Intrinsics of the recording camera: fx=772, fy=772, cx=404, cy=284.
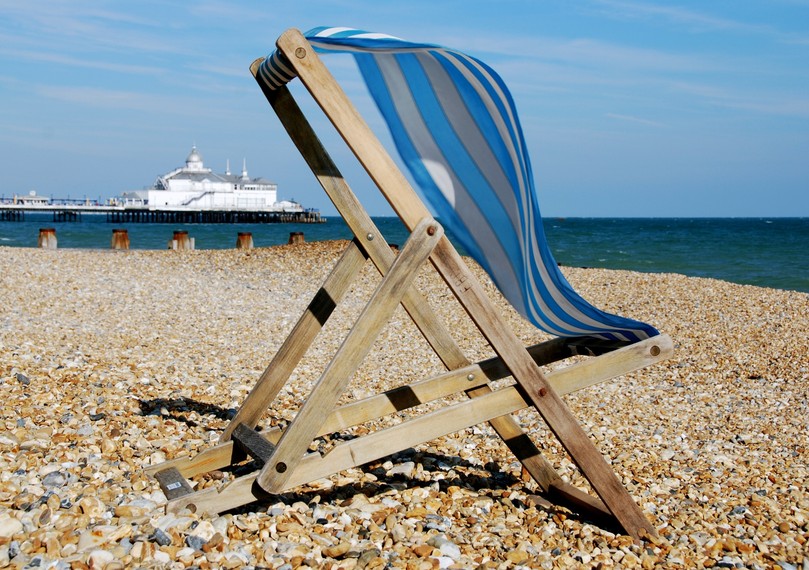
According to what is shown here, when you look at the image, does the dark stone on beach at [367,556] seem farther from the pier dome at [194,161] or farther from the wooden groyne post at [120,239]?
the pier dome at [194,161]

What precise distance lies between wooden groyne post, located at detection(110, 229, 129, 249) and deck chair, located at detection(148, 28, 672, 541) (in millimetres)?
19934

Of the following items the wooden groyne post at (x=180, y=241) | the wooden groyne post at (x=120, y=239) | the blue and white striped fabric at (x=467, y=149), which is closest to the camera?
the blue and white striped fabric at (x=467, y=149)

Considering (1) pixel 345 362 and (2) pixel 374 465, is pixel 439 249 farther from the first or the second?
(2) pixel 374 465

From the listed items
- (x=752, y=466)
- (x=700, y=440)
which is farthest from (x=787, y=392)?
(x=752, y=466)

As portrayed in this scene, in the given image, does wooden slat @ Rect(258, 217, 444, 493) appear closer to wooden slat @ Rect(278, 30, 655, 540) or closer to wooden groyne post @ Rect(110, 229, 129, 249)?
wooden slat @ Rect(278, 30, 655, 540)

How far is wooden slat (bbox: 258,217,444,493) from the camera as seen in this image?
2676 millimetres

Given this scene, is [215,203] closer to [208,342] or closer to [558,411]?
[208,342]

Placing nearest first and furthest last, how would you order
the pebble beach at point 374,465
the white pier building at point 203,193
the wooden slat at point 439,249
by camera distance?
the wooden slat at point 439,249 → the pebble beach at point 374,465 → the white pier building at point 203,193

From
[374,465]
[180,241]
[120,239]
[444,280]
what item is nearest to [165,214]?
[120,239]

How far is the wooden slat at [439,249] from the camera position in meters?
→ 2.64

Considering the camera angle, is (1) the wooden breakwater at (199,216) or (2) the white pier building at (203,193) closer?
(1) the wooden breakwater at (199,216)

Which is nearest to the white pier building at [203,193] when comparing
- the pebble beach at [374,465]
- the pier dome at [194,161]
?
the pier dome at [194,161]

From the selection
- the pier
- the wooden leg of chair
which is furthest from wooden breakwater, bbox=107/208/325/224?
the wooden leg of chair

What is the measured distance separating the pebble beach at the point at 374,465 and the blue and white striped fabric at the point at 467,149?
0.89 m
